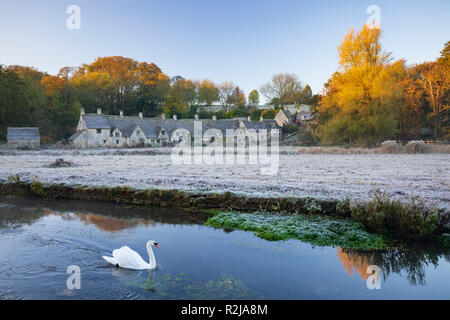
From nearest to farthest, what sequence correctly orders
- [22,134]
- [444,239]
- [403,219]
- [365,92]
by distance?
[444,239], [403,219], [365,92], [22,134]

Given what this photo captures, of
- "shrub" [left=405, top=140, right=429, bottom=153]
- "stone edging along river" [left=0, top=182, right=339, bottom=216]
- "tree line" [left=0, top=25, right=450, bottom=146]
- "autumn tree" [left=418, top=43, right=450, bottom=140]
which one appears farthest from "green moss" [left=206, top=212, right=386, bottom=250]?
"autumn tree" [left=418, top=43, right=450, bottom=140]

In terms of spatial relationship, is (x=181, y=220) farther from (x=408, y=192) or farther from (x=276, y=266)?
(x=408, y=192)

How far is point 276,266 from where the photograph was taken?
290 inches

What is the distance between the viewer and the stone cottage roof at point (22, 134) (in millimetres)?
50031

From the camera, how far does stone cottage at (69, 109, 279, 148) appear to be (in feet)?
195

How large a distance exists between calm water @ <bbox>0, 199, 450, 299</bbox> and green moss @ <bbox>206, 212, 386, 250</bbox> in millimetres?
345

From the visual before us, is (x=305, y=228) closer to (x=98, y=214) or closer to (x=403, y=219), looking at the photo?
(x=403, y=219)

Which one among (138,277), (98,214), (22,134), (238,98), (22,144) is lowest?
(138,277)

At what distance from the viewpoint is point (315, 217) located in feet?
34.1

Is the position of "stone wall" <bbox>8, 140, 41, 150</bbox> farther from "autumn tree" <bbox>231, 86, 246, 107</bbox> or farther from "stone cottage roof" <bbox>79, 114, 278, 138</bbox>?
"autumn tree" <bbox>231, 86, 246, 107</bbox>

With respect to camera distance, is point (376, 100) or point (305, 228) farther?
point (376, 100)

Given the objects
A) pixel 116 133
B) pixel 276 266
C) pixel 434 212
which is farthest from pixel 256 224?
pixel 116 133

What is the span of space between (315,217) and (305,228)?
3.56 ft

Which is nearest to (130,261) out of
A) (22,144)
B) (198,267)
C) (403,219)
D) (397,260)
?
(198,267)
